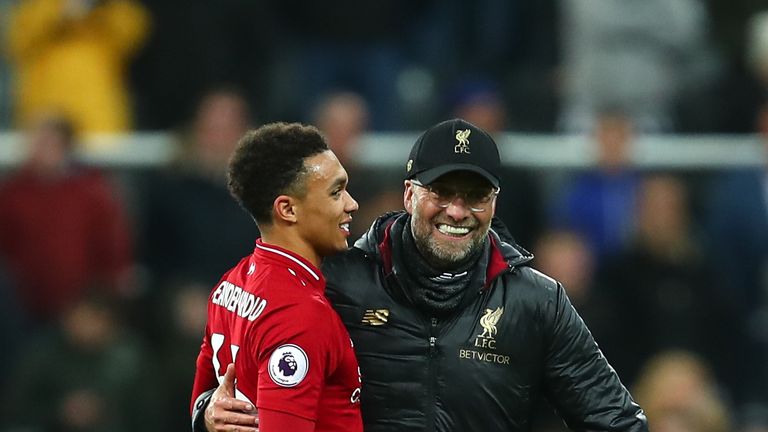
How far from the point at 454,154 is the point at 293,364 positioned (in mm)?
812

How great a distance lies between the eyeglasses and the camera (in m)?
4.94

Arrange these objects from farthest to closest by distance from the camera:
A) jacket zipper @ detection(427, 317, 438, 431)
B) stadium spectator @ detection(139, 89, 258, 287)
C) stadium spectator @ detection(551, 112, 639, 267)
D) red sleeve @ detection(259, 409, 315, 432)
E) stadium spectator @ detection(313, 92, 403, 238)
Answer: stadium spectator @ detection(551, 112, 639, 267) → stadium spectator @ detection(139, 89, 258, 287) → stadium spectator @ detection(313, 92, 403, 238) → jacket zipper @ detection(427, 317, 438, 431) → red sleeve @ detection(259, 409, 315, 432)

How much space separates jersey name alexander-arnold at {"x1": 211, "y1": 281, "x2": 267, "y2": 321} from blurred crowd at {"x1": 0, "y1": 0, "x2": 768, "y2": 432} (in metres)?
3.79

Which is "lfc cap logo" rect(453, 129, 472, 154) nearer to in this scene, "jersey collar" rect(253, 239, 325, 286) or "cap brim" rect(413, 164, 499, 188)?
"cap brim" rect(413, 164, 499, 188)

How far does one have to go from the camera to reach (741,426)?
A: 9469 mm

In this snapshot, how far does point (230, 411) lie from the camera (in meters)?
4.82

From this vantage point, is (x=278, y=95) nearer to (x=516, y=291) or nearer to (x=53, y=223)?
(x=53, y=223)

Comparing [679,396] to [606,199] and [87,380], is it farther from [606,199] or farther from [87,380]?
[87,380]

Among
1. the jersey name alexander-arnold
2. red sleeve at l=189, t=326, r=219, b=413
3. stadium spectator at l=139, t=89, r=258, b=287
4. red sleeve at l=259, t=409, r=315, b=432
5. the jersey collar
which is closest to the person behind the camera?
red sleeve at l=259, t=409, r=315, b=432

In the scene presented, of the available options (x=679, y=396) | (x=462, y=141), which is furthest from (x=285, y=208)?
(x=679, y=396)

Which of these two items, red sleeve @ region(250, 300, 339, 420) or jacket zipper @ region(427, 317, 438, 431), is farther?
jacket zipper @ region(427, 317, 438, 431)

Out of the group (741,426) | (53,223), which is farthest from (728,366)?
(53,223)

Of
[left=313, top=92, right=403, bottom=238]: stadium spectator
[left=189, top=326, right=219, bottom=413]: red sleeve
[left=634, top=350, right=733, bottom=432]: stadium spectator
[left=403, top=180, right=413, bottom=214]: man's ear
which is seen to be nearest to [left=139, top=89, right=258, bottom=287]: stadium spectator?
[left=313, top=92, right=403, bottom=238]: stadium spectator

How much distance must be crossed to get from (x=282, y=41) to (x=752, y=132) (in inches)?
111
